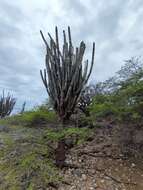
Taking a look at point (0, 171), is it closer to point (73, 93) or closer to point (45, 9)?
point (73, 93)

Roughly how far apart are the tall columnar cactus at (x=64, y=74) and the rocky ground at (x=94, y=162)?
950mm

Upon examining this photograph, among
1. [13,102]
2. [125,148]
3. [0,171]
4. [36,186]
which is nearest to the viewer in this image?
[36,186]

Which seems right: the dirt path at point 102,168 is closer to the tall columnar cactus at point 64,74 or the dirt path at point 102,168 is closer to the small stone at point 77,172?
the small stone at point 77,172

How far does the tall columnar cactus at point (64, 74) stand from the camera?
6.32 metres

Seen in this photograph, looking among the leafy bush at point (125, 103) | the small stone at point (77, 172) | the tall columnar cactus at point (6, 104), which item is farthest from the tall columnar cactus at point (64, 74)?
the tall columnar cactus at point (6, 104)

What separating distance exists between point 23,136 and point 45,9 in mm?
3634

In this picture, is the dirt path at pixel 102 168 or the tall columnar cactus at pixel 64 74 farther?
the tall columnar cactus at pixel 64 74

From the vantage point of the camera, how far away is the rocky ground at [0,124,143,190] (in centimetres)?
587

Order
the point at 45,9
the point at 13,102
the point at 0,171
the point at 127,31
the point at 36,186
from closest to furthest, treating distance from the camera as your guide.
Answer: the point at 36,186
the point at 0,171
the point at 45,9
the point at 127,31
the point at 13,102

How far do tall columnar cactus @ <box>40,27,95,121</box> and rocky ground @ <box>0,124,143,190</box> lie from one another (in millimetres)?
950

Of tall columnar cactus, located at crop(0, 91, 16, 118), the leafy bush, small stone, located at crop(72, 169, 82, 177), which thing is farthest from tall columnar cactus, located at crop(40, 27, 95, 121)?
tall columnar cactus, located at crop(0, 91, 16, 118)

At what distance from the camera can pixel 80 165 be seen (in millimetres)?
6598

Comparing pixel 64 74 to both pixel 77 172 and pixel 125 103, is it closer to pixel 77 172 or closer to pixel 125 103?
pixel 125 103

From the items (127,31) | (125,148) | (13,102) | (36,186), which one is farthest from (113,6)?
(13,102)
